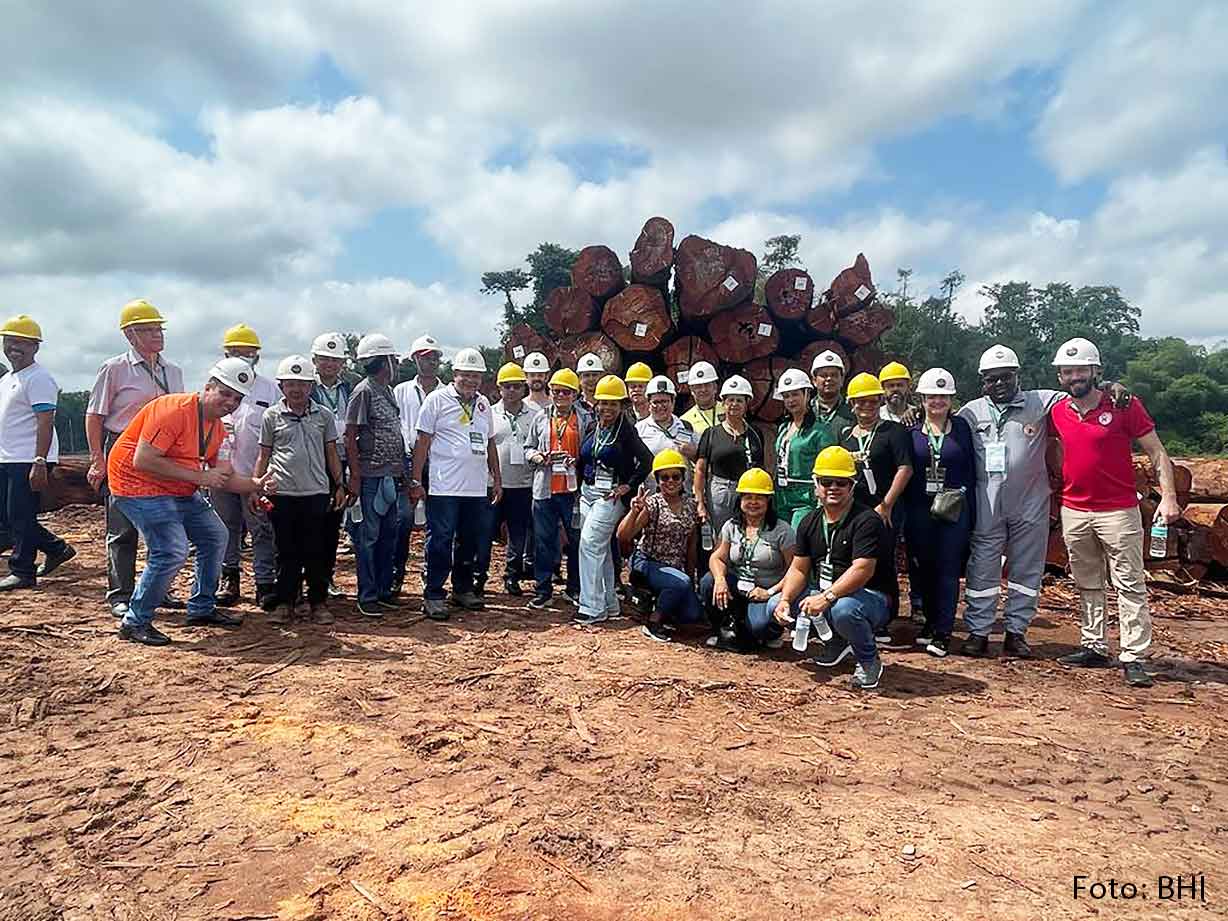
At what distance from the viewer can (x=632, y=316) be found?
855 cm

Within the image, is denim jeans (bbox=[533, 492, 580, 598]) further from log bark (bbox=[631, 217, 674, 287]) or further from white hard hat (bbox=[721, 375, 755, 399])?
log bark (bbox=[631, 217, 674, 287])

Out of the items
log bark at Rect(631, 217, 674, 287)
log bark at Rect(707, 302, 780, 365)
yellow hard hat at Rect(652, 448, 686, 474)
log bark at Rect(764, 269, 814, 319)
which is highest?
log bark at Rect(631, 217, 674, 287)

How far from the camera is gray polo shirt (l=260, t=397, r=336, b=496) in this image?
525cm

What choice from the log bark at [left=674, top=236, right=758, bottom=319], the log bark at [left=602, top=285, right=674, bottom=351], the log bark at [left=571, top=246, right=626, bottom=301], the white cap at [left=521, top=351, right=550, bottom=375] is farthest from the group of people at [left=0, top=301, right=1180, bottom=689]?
the log bark at [left=571, top=246, right=626, bottom=301]

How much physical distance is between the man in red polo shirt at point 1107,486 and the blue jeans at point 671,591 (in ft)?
7.96

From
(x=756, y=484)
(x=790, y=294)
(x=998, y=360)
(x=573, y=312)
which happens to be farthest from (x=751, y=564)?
(x=573, y=312)

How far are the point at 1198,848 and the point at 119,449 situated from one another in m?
5.64

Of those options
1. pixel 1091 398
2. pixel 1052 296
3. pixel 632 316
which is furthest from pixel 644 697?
pixel 1052 296

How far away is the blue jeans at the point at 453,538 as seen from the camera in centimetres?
581

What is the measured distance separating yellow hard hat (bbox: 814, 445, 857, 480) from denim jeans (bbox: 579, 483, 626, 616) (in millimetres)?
1659

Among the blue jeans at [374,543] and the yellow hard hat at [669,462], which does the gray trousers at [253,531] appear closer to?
the blue jeans at [374,543]

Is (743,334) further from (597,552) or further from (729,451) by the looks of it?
(597,552)

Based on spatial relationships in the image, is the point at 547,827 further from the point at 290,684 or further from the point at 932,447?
the point at 932,447

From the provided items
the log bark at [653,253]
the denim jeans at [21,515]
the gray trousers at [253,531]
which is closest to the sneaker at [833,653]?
the gray trousers at [253,531]
